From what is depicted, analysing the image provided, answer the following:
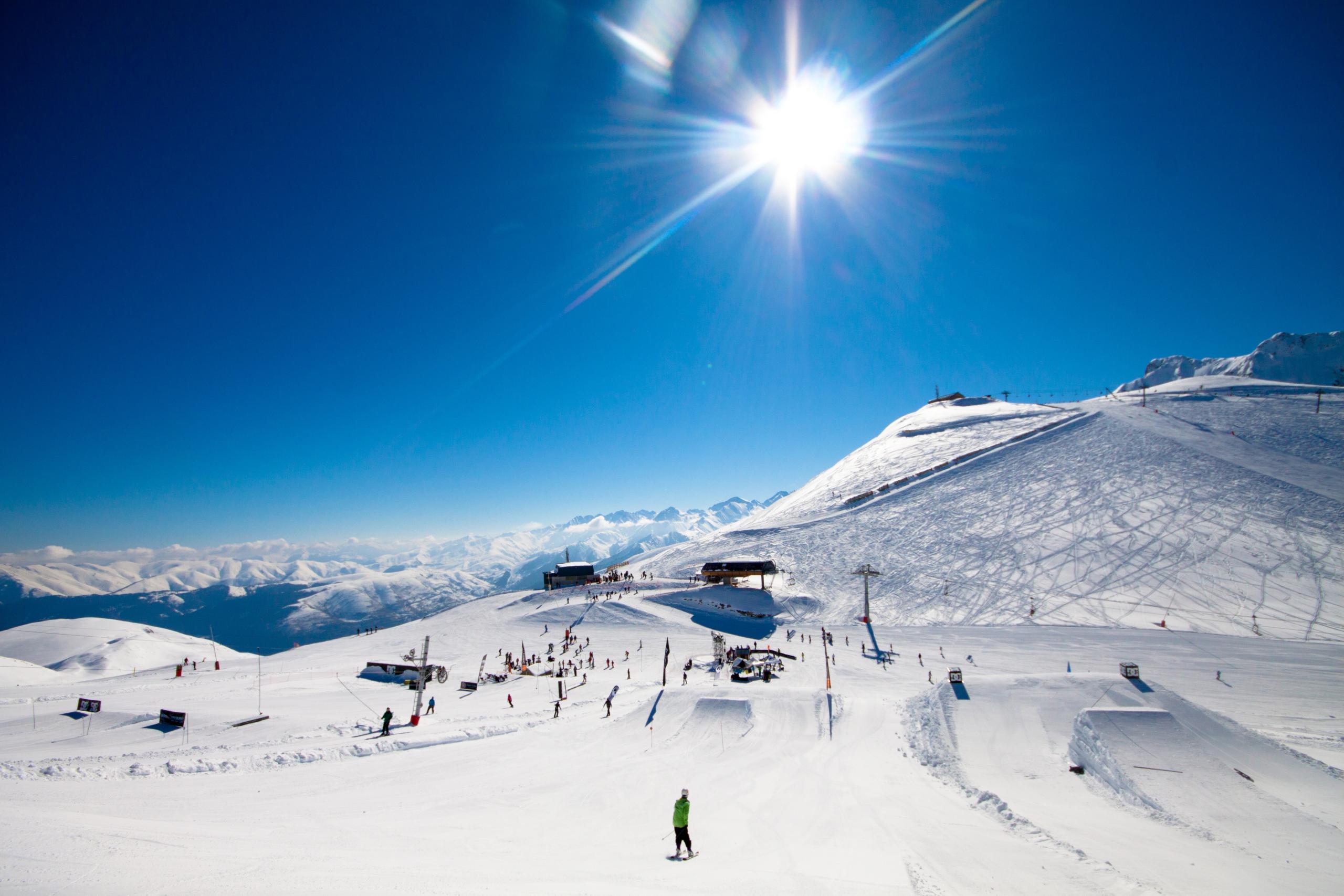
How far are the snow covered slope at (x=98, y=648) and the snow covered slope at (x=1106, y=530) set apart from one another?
220 feet

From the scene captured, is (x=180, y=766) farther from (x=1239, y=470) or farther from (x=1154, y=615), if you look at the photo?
(x=1239, y=470)

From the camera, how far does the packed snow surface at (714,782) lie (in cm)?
1050

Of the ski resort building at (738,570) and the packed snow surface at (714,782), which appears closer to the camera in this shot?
the packed snow surface at (714,782)

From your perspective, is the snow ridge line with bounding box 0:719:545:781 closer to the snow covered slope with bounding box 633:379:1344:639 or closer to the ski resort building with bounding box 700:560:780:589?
the snow covered slope with bounding box 633:379:1344:639

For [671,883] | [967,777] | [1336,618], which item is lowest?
[967,777]

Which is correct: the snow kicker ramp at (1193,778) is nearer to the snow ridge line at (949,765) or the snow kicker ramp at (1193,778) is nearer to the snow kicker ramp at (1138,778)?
the snow kicker ramp at (1138,778)

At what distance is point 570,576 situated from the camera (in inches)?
2815

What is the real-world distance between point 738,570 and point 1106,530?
39014 mm

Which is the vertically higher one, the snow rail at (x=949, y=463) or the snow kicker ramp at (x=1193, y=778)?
the snow rail at (x=949, y=463)

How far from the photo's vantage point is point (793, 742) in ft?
72.2

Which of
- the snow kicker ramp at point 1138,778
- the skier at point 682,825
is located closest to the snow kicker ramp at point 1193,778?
the snow kicker ramp at point 1138,778

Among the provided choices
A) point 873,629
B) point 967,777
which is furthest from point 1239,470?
point 967,777

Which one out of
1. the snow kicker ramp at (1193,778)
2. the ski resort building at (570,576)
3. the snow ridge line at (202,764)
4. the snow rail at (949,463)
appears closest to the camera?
→ the snow kicker ramp at (1193,778)

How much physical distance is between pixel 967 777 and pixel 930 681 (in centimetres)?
1275
